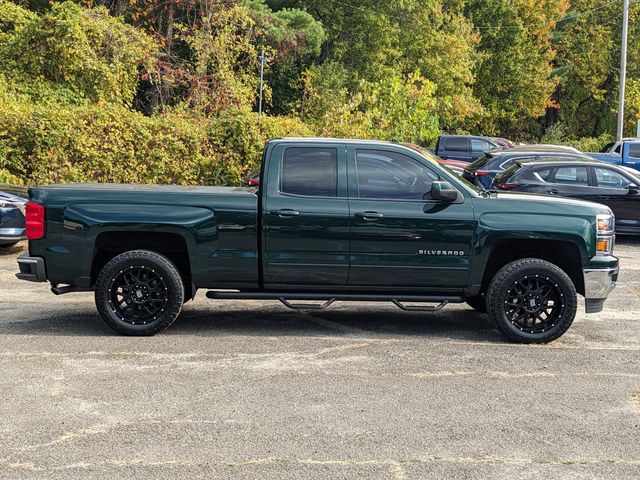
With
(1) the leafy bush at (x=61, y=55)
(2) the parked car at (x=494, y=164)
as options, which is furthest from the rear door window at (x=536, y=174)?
(1) the leafy bush at (x=61, y=55)

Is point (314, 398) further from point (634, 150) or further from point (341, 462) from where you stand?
point (634, 150)

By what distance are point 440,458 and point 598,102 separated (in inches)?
2532

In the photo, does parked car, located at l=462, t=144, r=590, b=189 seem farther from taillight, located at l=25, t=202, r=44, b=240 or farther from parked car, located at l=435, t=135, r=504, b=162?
parked car, located at l=435, t=135, r=504, b=162

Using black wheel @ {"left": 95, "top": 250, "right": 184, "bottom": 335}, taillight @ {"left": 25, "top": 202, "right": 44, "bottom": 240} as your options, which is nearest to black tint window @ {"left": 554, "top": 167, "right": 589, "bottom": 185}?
black wheel @ {"left": 95, "top": 250, "right": 184, "bottom": 335}

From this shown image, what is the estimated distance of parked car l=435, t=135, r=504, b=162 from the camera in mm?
33250

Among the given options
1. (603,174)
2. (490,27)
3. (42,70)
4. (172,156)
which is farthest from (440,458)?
(490,27)

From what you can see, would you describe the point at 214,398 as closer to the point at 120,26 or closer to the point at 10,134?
the point at 10,134

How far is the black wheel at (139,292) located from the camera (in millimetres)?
8383

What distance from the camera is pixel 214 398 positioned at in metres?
6.59

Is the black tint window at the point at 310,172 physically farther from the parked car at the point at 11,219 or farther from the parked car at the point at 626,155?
the parked car at the point at 626,155

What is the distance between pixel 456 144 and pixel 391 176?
25489 mm

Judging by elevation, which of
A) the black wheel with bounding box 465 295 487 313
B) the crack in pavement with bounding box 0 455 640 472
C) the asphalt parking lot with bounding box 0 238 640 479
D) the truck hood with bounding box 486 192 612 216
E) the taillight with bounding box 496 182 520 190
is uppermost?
the taillight with bounding box 496 182 520 190

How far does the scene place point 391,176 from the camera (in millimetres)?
8633

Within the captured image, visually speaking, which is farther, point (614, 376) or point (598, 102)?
point (598, 102)
